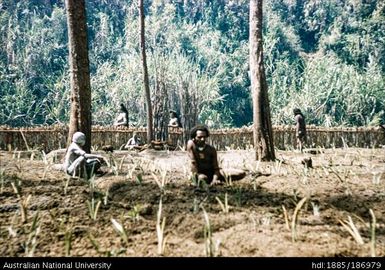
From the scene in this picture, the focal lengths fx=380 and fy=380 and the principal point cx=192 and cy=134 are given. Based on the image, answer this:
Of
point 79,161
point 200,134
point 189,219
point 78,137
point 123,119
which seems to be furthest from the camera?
point 123,119

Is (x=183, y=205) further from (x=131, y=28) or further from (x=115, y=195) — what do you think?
(x=131, y=28)

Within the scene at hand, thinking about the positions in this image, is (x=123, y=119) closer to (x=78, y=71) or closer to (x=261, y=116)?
(x=261, y=116)

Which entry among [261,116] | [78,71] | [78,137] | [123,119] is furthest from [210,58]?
[78,137]

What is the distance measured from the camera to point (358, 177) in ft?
17.1

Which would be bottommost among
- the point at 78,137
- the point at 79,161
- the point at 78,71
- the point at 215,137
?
the point at 215,137

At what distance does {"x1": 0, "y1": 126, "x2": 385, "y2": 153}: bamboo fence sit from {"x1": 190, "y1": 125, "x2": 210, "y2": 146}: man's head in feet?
24.0

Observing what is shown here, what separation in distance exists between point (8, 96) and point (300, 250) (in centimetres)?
2116

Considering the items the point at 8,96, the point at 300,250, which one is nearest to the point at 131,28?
the point at 8,96

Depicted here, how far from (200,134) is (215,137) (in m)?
9.48

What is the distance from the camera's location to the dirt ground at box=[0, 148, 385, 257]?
101 inches

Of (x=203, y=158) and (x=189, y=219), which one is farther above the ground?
(x=203, y=158)

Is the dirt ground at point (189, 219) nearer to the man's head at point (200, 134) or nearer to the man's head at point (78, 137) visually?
the man's head at point (200, 134)

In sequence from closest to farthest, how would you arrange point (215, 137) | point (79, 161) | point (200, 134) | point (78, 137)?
point (200, 134), point (79, 161), point (78, 137), point (215, 137)

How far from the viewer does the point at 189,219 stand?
315 cm
